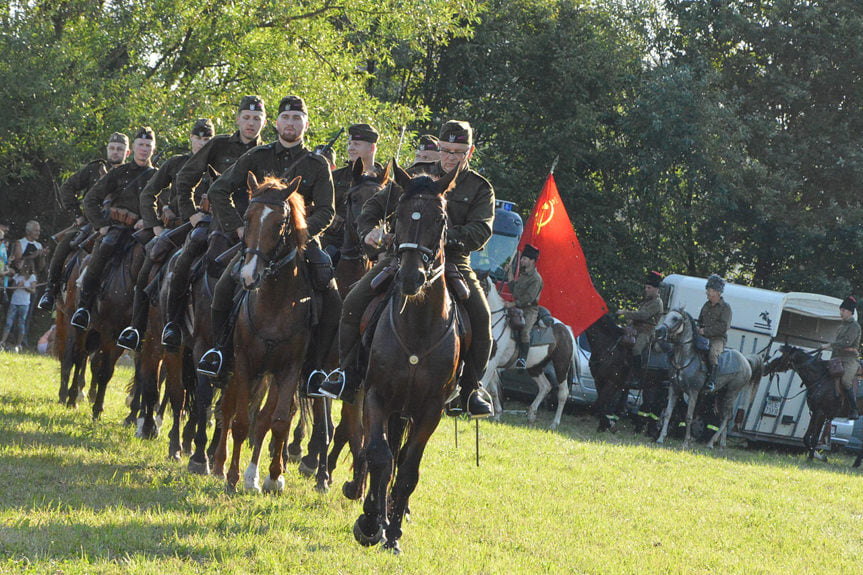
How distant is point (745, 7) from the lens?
31781 millimetres

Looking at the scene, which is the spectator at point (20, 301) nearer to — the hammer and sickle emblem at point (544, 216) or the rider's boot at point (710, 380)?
the hammer and sickle emblem at point (544, 216)

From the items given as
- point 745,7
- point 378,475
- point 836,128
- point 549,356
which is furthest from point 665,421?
point 745,7

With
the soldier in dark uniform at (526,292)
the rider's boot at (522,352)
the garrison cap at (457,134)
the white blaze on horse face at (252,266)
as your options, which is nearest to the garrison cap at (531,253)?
the soldier in dark uniform at (526,292)

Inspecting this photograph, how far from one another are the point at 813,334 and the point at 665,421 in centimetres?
593

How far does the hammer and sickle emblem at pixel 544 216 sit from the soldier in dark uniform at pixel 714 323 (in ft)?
10.9

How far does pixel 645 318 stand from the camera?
20312mm

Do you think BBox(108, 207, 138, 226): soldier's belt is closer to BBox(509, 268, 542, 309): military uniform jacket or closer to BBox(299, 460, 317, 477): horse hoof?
BBox(299, 460, 317, 477): horse hoof

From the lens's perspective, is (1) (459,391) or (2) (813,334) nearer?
(1) (459,391)

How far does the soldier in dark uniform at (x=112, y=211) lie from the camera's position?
1202 centimetres

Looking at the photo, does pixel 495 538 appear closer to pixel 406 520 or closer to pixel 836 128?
pixel 406 520

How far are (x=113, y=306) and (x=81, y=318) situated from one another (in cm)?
38

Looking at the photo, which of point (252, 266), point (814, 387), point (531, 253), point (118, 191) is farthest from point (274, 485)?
point (814, 387)

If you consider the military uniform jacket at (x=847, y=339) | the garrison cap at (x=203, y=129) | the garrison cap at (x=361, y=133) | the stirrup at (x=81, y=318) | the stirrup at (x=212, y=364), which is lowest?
the stirrup at (x=81, y=318)

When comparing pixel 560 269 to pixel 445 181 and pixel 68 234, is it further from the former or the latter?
pixel 445 181
